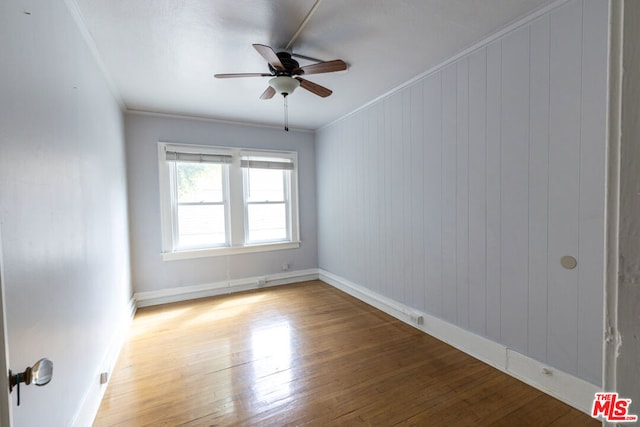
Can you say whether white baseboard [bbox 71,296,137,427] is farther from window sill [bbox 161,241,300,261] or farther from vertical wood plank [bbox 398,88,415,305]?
vertical wood plank [bbox 398,88,415,305]

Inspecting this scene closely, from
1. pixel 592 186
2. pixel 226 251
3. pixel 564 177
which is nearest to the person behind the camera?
pixel 592 186

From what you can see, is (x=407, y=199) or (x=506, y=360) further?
(x=407, y=199)

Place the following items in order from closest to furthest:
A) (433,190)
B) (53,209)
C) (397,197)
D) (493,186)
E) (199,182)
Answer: (53,209) < (493,186) < (433,190) < (397,197) < (199,182)

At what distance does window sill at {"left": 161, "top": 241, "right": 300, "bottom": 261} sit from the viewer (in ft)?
12.5

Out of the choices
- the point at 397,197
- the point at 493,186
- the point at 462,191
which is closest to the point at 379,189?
the point at 397,197

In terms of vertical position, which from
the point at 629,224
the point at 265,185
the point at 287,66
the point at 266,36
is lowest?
the point at 629,224

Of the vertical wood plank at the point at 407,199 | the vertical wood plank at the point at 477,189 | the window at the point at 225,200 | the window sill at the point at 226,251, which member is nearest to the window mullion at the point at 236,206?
the window at the point at 225,200

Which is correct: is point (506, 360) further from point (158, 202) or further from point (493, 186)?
point (158, 202)

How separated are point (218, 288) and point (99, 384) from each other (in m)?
2.14

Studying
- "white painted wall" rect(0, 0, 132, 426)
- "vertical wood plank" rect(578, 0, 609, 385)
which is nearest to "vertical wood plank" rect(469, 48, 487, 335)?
"vertical wood plank" rect(578, 0, 609, 385)

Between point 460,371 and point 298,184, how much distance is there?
3368 millimetres

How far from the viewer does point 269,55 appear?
1.97 metres

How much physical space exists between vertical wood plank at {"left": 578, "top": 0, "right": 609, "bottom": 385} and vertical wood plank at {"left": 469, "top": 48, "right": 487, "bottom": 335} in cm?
60

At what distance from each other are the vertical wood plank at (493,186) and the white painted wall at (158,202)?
9.84ft
